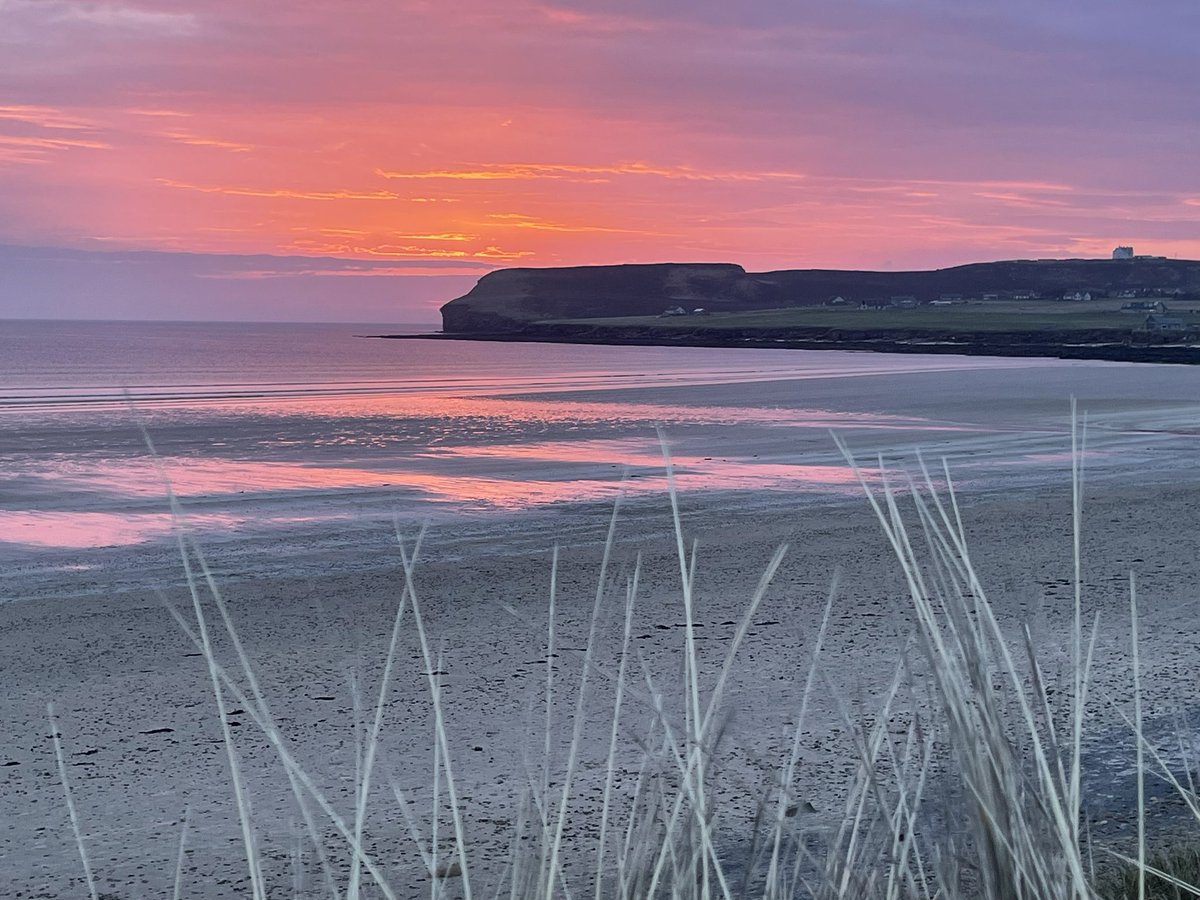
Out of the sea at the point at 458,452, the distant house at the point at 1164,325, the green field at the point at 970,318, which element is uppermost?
the green field at the point at 970,318

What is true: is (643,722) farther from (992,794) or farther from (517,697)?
(992,794)

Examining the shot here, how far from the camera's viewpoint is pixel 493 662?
25.1 ft

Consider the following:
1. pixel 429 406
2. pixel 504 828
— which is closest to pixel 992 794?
pixel 504 828

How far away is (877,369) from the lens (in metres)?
61.4

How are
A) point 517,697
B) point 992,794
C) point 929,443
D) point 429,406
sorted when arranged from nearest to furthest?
point 992,794, point 517,697, point 929,443, point 429,406

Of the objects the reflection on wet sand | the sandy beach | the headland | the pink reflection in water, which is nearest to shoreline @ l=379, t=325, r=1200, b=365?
the headland

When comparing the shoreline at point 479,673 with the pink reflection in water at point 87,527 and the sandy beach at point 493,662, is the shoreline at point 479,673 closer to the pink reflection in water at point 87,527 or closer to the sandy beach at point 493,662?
the sandy beach at point 493,662

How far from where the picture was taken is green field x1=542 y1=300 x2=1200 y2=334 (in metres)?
112

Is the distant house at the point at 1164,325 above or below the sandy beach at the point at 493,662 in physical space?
above

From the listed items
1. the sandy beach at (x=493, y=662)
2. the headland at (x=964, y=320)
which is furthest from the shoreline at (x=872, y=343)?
the sandy beach at (x=493, y=662)

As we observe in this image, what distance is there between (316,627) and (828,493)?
8.56 m

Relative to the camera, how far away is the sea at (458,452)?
42.5ft

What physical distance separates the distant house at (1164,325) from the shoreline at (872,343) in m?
5.37

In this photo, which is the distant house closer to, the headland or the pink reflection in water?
the headland
